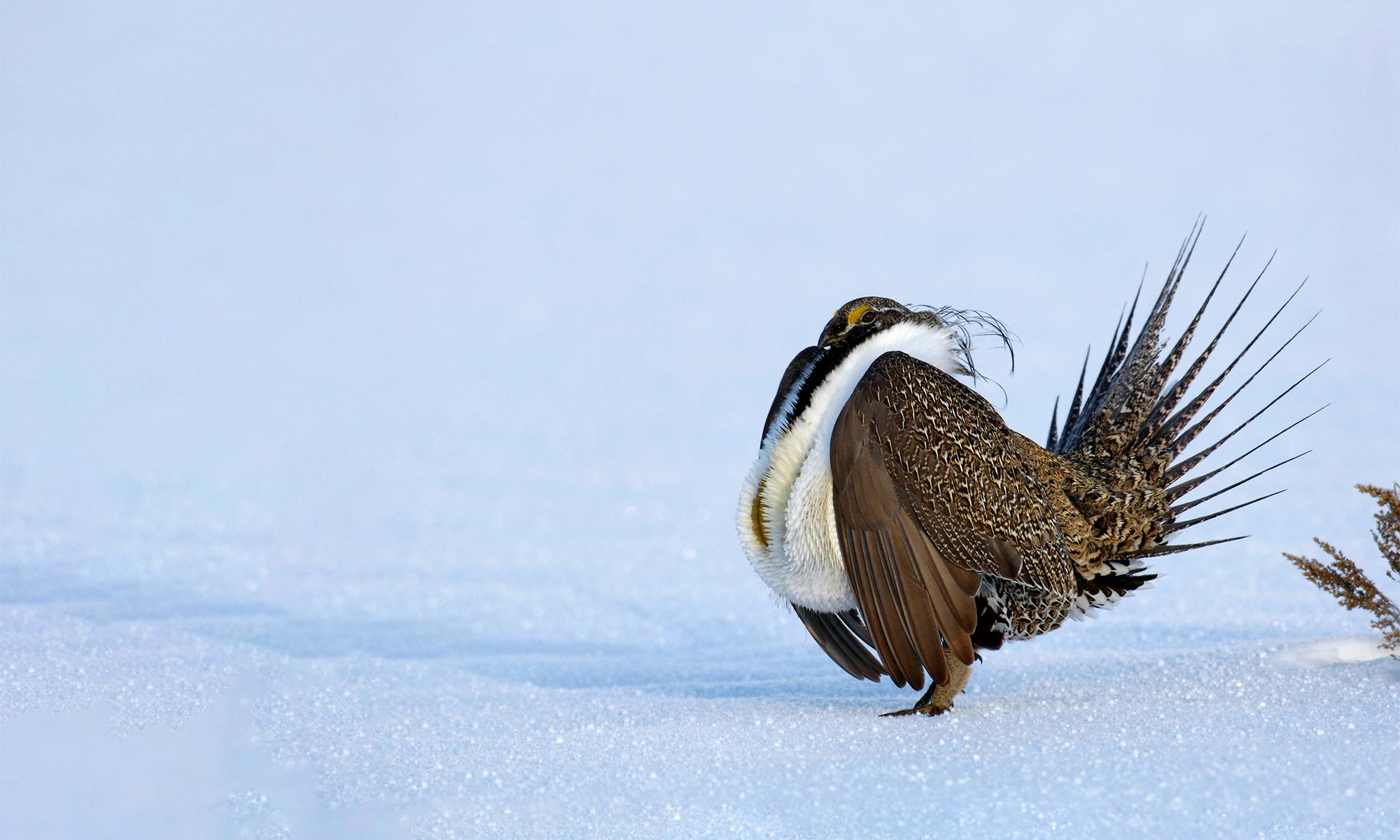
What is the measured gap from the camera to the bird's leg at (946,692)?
333 centimetres

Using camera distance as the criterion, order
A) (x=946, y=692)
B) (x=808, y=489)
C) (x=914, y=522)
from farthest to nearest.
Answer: (x=946, y=692), (x=808, y=489), (x=914, y=522)

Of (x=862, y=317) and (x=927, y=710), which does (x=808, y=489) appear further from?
(x=927, y=710)

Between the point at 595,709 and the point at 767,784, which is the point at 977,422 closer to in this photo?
the point at 767,784

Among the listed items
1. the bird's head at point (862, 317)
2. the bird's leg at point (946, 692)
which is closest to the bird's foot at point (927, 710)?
the bird's leg at point (946, 692)

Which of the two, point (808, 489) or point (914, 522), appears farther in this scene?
point (808, 489)

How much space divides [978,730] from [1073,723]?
219 millimetres

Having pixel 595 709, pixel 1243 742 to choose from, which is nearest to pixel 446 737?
pixel 595 709

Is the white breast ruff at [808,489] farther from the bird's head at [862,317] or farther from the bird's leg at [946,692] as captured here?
the bird's leg at [946,692]

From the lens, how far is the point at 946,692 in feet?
10.9

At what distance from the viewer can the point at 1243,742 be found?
2812mm

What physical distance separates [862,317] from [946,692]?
3.19 feet

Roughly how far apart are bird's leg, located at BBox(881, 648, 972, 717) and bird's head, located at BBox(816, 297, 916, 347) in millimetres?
834

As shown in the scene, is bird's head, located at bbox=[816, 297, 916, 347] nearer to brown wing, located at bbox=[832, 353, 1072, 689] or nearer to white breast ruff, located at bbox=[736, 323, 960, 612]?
white breast ruff, located at bbox=[736, 323, 960, 612]

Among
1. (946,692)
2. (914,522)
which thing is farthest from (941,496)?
(946,692)
